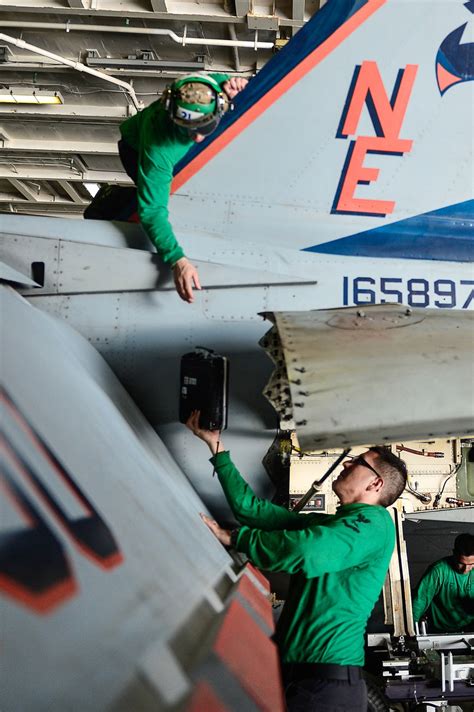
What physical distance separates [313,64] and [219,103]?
1.73 ft

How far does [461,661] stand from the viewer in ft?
10.5

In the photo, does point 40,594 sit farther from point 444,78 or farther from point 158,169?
point 444,78

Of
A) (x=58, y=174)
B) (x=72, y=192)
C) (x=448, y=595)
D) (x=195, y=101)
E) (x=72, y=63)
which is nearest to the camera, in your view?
(x=195, y=101)

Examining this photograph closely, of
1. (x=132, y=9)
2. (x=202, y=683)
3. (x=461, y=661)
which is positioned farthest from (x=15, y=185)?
(x=202, y=683)

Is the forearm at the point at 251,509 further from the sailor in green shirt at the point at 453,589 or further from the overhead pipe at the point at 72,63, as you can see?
the overhead pipe at the point at 72,63

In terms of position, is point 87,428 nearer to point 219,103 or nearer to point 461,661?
point 219,103

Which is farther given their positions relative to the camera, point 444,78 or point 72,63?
point 72,63

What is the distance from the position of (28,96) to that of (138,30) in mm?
2027

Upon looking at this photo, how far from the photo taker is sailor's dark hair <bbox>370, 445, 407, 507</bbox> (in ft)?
6.35

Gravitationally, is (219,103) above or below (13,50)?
below

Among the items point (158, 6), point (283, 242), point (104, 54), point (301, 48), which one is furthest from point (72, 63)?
point (283, 242)

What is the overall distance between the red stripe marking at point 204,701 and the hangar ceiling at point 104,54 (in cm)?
615

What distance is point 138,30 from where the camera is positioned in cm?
627

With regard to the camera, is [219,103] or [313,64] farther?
[313,64]
